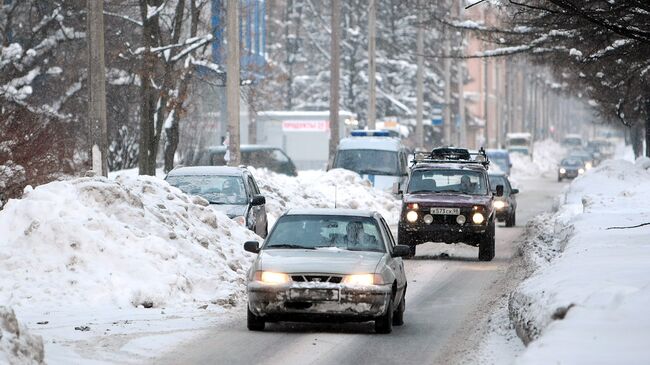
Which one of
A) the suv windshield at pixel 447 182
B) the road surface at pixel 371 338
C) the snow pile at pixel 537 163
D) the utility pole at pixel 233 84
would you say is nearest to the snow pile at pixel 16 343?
the road surface at pixel 371 338

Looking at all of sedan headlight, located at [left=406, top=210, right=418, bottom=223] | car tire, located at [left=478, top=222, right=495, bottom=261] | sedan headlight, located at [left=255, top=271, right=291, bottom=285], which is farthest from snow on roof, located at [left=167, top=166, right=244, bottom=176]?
sedan headlight, located at [left=255, top=271, right=291, bottom=285]

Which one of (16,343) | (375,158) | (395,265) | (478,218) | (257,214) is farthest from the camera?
(375,158)

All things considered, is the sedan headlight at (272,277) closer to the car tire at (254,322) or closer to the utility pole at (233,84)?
the car tire at (254,322)

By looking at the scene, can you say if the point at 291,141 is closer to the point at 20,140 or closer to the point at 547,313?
the point at 20,140

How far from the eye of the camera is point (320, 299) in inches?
568

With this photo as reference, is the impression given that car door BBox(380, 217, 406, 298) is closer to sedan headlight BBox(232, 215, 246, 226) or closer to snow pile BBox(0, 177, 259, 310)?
snow pile BBox(0, 177, 259, 310)

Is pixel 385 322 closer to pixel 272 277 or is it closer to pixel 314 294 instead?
pixel 314 294

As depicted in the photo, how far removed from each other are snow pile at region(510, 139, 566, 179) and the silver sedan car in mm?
85556

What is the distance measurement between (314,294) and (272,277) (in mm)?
493

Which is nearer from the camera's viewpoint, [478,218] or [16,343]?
[16,343]

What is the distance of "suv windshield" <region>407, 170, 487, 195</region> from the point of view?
26.9 meters

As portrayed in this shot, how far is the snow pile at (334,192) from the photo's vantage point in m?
38.2

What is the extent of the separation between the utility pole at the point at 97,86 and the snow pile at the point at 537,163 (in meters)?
76.7

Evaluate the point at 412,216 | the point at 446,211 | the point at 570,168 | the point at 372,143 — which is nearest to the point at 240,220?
the point at 412,216
